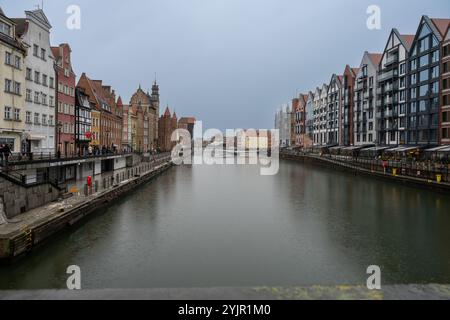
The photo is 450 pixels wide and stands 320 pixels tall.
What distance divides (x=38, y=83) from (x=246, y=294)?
4200 cm

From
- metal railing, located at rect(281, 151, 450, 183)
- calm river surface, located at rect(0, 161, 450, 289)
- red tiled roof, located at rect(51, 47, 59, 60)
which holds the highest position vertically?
red tiled roof, located at rect(51, 47, 59, 60)

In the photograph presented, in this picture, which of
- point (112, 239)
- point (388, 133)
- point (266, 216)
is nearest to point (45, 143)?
point (112, 239)

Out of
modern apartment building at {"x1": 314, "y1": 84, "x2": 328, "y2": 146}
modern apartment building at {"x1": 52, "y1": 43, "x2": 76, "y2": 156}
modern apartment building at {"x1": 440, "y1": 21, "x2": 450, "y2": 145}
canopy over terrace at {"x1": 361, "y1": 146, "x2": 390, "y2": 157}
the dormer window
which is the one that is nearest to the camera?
the dormer window

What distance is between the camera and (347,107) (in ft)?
339

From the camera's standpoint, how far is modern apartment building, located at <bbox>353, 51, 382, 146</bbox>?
8771 centimetres

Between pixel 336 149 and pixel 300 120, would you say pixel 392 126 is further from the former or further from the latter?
pixel 300 120

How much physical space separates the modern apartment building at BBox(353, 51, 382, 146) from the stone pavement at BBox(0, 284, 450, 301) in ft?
281

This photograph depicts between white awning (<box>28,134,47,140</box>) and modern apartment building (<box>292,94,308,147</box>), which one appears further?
modern apartment building (<box>292,94,308,147</box>)

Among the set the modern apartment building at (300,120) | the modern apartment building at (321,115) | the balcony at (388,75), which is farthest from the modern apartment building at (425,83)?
the modern apartment building at (300,120)

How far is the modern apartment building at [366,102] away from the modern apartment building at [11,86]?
73.1m

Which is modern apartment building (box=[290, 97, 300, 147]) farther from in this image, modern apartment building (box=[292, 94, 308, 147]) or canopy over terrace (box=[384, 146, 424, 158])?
canopy over terrace (box=[384, 146, 424, 158])

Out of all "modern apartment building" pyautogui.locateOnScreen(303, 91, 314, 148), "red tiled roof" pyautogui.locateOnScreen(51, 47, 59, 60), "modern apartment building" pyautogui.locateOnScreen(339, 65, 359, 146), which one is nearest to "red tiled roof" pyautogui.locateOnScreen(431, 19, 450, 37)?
"modern apartment building" pyautogui.locateOnScreen(339, 65, 359, 146)

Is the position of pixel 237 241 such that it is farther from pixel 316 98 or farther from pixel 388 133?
pixel 316 98

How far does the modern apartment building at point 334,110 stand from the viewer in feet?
360
